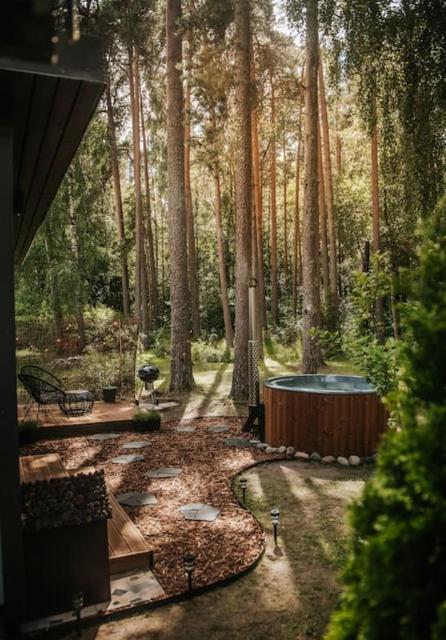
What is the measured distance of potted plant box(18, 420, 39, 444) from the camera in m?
7.36

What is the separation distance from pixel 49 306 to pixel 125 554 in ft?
42.4

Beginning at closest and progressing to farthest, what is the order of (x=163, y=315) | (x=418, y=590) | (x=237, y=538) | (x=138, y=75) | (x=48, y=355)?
1. (x=418, y=590)
2. (x=237, y=538)
3. (x=48, y=355)
4. (x=138, y=75)
5. (x=163, y=315)

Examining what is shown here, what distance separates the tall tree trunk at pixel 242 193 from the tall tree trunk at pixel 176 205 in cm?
126

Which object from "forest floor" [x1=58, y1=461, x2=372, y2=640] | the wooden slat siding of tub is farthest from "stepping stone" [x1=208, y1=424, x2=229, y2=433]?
"forest floor" [x1=58, y1=461, x2=372, y2=640]

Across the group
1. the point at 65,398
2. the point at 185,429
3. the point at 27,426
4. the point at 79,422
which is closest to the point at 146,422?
the point at 185,429

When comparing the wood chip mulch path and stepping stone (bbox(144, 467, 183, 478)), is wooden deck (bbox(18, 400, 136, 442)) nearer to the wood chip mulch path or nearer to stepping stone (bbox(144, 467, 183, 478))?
the wood chip mulch path

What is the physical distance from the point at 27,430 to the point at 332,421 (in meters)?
4.33

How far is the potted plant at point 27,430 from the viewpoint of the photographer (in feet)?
24.1

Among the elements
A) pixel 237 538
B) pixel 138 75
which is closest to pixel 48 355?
pixel 237 538

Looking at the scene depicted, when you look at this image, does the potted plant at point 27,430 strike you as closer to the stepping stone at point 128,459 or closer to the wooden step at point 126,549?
the stepping stone at point 128,459

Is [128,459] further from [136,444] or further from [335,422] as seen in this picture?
[335,422]

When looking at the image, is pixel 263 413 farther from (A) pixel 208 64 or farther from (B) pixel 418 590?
(A) pixel 208 64

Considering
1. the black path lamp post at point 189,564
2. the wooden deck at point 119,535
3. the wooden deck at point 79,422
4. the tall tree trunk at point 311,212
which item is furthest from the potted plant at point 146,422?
the black path lamp post at point 189,564

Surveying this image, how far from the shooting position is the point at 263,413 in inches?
298
